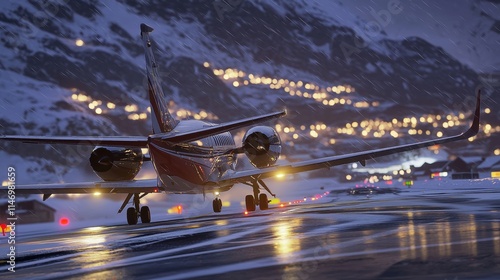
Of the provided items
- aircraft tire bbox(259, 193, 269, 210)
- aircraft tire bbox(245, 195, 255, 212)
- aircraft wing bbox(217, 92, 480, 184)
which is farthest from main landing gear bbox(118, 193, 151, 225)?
aircraft tire bbox(259, 193, 269, 210)

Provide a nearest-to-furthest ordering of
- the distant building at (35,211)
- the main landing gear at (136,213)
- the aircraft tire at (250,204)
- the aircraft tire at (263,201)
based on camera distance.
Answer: the main landing gear at (136,213), the aircraft tire at (250,204), the aircraft tire at (263,201), the distant building at (35,211)

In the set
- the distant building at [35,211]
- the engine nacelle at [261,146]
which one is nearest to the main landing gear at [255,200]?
the engine nacelle at [261,146]

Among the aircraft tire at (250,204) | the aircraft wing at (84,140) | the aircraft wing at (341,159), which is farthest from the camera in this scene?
the aircraft tire at (250,204)

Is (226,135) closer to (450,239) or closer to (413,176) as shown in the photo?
(450,239)

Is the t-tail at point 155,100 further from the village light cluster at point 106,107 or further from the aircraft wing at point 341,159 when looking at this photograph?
the village light cluster at point 106,107

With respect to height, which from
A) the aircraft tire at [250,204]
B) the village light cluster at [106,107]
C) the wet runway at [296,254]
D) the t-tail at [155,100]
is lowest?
the wet runway at [296,254]

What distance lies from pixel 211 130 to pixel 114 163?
25.0 ft

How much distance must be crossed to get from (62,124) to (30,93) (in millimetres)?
30041

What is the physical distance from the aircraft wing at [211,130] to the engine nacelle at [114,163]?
12.5 ft

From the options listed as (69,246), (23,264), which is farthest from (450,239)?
(69,246)

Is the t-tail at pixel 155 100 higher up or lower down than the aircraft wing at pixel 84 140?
higher up

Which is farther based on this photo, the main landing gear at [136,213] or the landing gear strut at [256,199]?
the landing gear strut at [256,199]

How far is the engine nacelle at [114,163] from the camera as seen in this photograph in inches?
1228

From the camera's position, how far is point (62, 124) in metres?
→ 168
